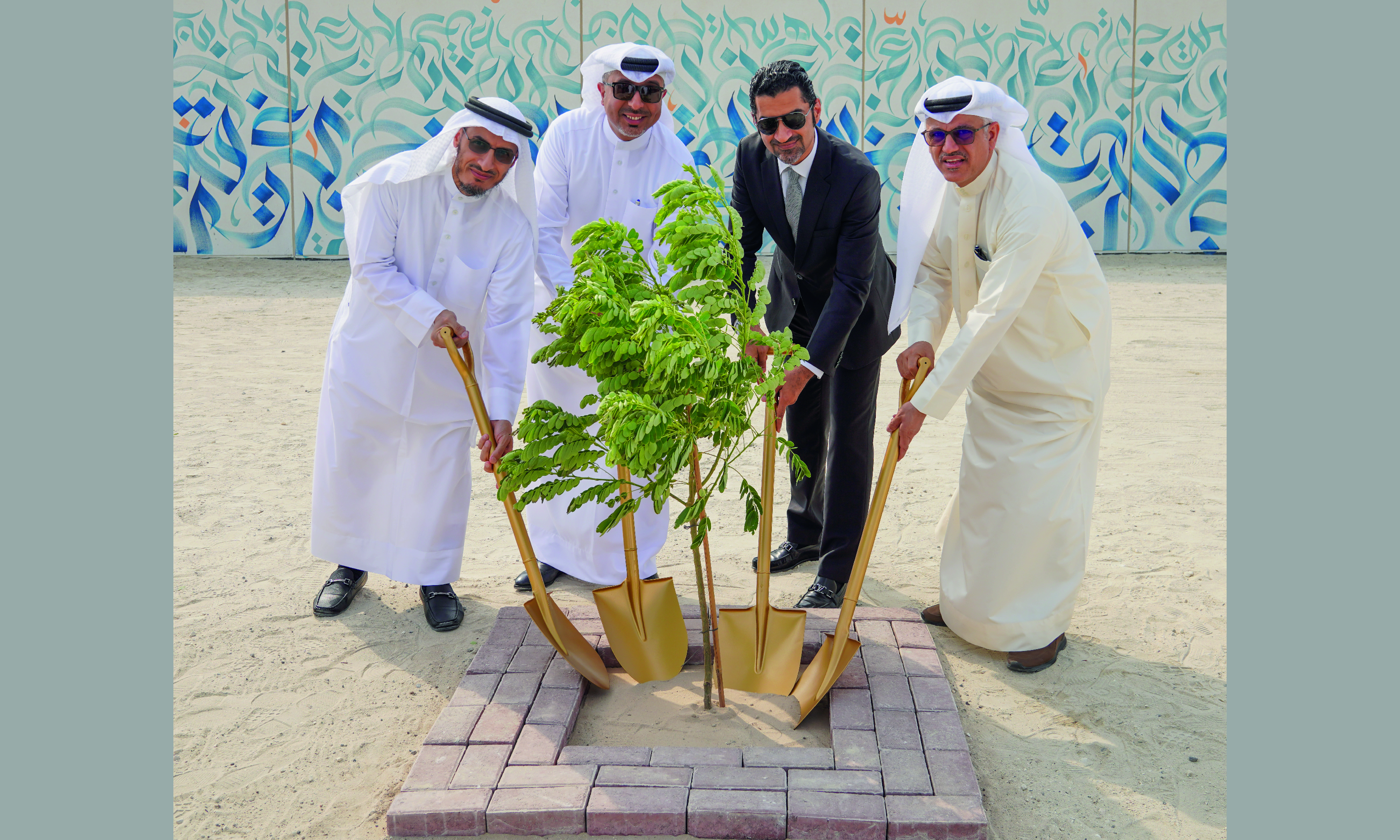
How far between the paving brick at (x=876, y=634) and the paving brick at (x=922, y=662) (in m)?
Answer: 0.06

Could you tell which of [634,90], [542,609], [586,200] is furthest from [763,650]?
[634,90]

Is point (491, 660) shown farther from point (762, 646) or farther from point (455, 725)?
point (762, 646)

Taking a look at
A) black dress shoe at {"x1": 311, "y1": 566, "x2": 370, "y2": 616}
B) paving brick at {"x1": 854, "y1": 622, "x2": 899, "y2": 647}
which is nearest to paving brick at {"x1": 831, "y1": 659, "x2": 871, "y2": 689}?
paving brick at {"x1": 854, "y1": 622, "x2": 899, "y2": 647}

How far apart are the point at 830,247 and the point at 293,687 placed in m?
2.55

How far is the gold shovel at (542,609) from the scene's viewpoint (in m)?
3.65

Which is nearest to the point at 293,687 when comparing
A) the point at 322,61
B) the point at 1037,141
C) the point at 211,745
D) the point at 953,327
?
the point at 211,745

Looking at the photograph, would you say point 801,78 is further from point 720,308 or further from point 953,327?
point 953,327

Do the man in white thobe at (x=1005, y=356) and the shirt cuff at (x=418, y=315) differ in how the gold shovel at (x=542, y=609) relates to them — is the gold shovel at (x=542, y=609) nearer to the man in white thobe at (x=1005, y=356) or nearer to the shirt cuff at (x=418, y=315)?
the shirt cuff at (x=418, y=315)

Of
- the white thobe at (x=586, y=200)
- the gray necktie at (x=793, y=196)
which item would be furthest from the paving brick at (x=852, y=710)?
the gray necktie at (x=793, y=196)

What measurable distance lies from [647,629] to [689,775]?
0.84 meters

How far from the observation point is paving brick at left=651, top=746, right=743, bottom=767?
122 inches

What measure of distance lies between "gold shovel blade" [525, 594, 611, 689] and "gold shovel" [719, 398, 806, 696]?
0.44 metres

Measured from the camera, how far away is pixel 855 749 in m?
3.20

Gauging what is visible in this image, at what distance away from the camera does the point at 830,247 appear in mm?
4098
